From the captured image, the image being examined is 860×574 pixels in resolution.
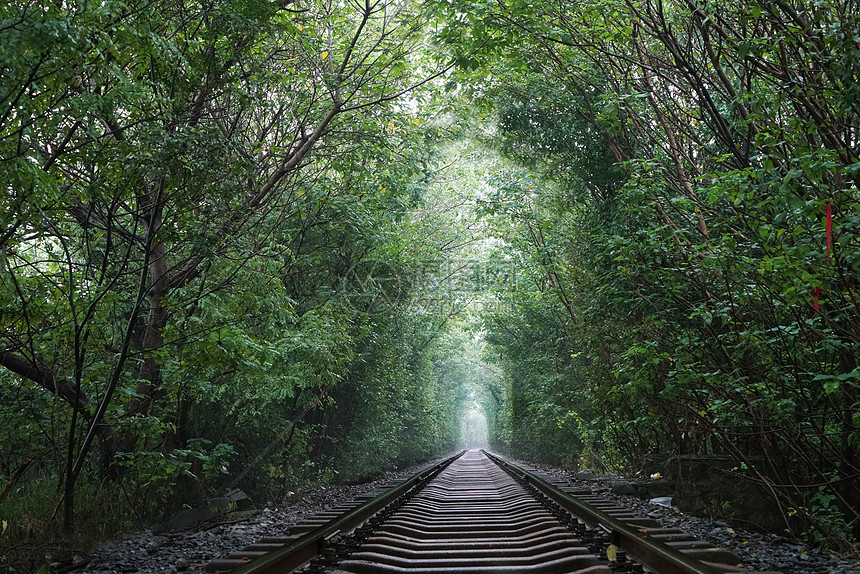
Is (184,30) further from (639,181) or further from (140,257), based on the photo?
(639,181)

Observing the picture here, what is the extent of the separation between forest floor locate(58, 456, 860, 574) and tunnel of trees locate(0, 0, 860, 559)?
39 cm

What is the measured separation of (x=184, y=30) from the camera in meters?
5.09

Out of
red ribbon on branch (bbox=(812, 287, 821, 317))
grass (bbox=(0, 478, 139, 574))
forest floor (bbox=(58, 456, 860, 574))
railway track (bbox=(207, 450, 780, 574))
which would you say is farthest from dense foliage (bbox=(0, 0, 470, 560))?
red ribbon on branch (bbox=(812, 287, 821, 317))

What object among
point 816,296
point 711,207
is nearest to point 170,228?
point 816,296

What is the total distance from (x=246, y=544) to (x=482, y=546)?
2.08 meters

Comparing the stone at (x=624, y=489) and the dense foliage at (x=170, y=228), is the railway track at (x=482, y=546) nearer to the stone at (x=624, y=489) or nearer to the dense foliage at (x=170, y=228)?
the dense foliage at (x=170, y=228)

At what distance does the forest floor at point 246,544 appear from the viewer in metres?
3.89

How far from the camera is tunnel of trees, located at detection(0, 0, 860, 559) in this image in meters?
3.66

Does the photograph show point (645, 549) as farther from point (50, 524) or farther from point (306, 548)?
point (50, 524)

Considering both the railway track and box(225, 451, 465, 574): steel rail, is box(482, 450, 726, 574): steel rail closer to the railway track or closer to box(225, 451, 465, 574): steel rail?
the railway track

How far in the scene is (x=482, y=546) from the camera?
420 cm

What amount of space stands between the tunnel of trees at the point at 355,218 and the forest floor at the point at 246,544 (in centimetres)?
39

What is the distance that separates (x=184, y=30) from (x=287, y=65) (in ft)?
6.93

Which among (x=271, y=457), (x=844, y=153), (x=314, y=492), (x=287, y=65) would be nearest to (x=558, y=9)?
(x=287, y=65)
